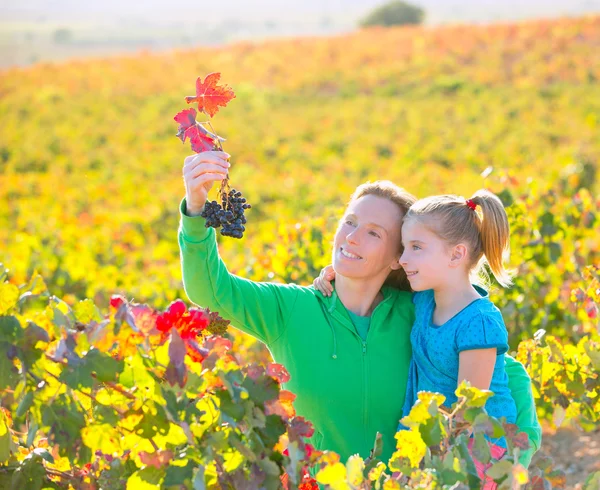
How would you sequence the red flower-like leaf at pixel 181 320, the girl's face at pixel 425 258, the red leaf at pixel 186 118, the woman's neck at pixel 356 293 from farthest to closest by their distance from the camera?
the woman's neck at pixel 356 293 < the girl's face at pixel 425 258 < the red leaf at pixel 186 118 < the red flower-like leaf at pixel 181 320

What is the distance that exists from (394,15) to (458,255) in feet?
138

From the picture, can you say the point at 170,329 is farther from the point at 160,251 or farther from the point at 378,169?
the point at 378,169

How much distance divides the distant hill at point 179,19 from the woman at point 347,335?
58993mm

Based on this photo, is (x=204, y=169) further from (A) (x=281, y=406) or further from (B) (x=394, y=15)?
(B) (x=394, y=15)

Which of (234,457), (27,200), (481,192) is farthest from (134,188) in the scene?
(234,457)

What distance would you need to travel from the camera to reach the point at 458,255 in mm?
2061

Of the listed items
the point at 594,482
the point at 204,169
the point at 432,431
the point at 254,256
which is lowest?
the point at 594,482

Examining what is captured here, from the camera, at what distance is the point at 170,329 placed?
1308 millimetres

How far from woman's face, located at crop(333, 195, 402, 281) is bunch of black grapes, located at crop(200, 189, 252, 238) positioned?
1.36 ft

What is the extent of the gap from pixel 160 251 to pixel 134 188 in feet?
16.1

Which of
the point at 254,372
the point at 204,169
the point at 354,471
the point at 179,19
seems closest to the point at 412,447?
the point at 354,471

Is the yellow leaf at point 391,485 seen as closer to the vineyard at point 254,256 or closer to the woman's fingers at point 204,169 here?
the vineyard at point 254,256

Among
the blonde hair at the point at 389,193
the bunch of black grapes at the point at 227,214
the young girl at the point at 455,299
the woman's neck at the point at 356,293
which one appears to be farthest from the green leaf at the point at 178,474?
the blonde hair at the point at 389,193

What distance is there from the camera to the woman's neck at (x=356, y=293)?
2.14m
